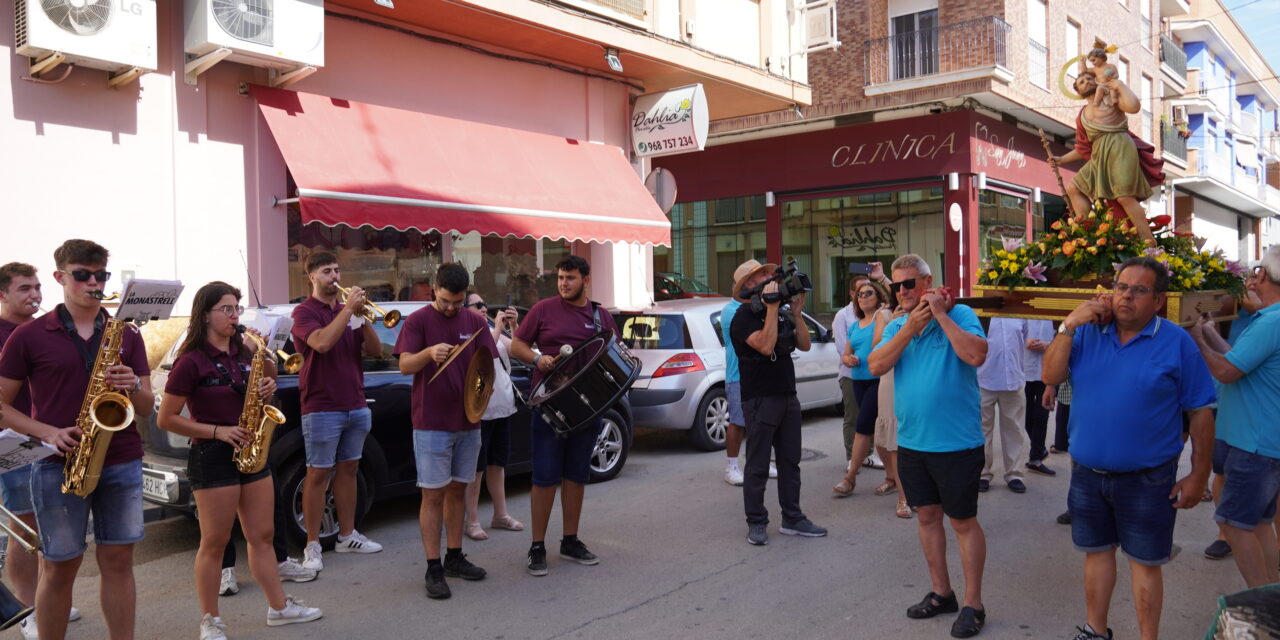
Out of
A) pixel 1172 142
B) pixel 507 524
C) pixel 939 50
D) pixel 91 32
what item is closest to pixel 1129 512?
pixel 507 524

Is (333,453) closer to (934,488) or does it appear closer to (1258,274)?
(934,488)

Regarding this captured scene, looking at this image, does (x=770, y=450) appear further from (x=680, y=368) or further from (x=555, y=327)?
(x=680, y=368)

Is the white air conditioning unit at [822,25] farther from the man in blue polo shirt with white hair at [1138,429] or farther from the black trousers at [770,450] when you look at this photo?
the man in blue polo shirt with white hair at [1138,429]

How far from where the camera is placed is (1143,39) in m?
27.3

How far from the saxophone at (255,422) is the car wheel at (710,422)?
518 cm

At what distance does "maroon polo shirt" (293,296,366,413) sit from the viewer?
539 cm

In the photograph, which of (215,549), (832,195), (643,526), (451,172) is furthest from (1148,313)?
(832,195)

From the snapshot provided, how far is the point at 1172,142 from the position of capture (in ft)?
92.9

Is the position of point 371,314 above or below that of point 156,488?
above

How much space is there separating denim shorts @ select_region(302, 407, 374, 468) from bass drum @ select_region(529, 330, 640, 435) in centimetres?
112

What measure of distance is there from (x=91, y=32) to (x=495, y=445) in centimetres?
523

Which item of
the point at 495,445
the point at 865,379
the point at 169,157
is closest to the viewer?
the point at 495,445

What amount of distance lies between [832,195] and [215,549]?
18.2m

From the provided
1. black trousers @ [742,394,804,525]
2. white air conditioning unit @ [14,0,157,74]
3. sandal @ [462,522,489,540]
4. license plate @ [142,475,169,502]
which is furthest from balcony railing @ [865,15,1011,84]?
license plate @ [142,475,169,502]
